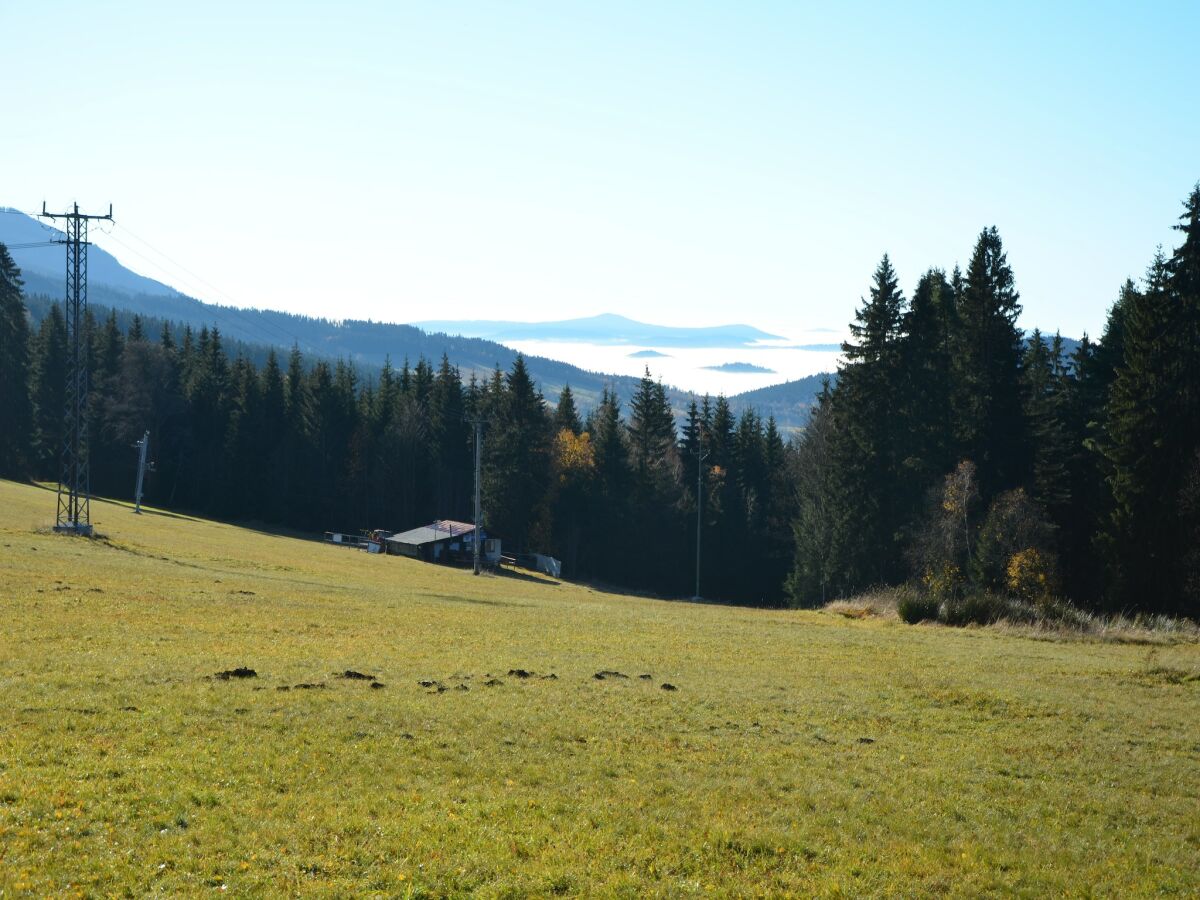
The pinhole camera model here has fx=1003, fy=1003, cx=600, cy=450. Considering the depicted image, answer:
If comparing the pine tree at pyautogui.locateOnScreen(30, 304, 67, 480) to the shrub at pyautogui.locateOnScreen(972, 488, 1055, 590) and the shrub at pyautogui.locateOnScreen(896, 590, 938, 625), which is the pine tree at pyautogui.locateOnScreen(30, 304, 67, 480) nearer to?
the shrub at pyautogui.locateOnScreen(972, 488, 1055, 590)

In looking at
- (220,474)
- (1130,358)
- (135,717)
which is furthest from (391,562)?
(135,717)

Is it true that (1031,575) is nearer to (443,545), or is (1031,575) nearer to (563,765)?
(563,765)

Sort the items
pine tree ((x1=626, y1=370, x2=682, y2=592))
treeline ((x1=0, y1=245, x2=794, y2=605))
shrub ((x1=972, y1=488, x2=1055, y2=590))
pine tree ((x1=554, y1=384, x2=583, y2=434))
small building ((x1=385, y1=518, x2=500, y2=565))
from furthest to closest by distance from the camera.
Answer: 1. pine tree ((x1=554, y1=384, x2=583, y2=434))
2. pine tree ((x1=626, y1=370, x2=682, y2=592))
3. treeline ((x1=0, y1=245, x2=794, y2=605))
4. small building ((x1=385, y1=518, x2=500, y2=565))
5. shrub ((x1=972, y1=488, x2=1055, y2=590))

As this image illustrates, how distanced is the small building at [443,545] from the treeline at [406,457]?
880 centimetres

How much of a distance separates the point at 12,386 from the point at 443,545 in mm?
53119

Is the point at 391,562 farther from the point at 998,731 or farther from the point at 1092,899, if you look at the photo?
the point at 1092,899

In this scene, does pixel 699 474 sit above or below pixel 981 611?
above

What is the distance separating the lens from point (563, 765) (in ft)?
55.3

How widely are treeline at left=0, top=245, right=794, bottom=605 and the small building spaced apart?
346 inches

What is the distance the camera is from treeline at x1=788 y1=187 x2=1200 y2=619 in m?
52.6

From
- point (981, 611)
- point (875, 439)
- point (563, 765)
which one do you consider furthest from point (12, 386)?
point (563, 765)

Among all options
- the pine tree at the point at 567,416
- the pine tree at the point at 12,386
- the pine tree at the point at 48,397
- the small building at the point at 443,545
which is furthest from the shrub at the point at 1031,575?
the pine tree at the point at 48,397

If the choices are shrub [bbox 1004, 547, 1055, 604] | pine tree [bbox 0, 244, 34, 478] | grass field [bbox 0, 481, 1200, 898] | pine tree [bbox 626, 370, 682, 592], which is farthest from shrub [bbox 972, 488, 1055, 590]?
pine tree [bbox 0, 244, 34, 478]

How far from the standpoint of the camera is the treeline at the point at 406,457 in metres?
109
